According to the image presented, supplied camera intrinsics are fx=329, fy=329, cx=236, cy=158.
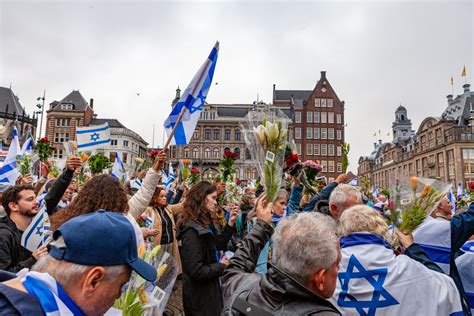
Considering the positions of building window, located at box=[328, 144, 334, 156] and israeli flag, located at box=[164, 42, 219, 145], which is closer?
israeli flag, located at box=[164, 42, 219, 145]

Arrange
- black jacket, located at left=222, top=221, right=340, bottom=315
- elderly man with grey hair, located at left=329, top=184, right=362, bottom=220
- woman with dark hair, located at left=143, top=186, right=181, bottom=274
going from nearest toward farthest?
black jacket, located at left=222, top=221, right=340, bottom=315
elderly man with grey hair, located at left=329, top=184, right=362, bottom=220
woman with dark hair, located at left=143, top=186, right=181, bottom=274

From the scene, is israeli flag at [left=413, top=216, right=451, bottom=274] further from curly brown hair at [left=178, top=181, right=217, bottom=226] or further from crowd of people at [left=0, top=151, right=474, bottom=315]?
curly brown hair at [left=178, top=181, right=217, bottom=226]

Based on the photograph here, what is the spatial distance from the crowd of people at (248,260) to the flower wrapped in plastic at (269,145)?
1.66 feet

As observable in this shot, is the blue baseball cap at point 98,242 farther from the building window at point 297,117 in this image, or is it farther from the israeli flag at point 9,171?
the building window at point 297,117

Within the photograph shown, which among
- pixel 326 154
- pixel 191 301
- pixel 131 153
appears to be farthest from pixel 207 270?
pixel 131 153

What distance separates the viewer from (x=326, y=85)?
62375 mm

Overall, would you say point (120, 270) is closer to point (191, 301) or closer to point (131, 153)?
point (191, 301)

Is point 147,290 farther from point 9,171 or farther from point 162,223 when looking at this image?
point 9,171

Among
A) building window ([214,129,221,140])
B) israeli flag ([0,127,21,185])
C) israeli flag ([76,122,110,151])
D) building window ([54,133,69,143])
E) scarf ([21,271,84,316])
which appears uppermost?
building window ([214,129,221,140])

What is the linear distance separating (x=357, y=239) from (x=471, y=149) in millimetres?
61635

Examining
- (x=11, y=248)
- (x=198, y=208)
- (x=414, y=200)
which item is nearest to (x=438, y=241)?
(x=414, y=200)

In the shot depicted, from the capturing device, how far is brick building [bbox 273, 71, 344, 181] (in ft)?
201

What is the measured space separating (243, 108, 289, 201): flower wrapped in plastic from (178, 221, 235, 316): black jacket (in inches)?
34.7

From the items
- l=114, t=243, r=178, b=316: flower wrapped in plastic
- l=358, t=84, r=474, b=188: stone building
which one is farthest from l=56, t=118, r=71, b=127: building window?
l=114, t=243, r=178, b=316: flower wrapped in plastic
